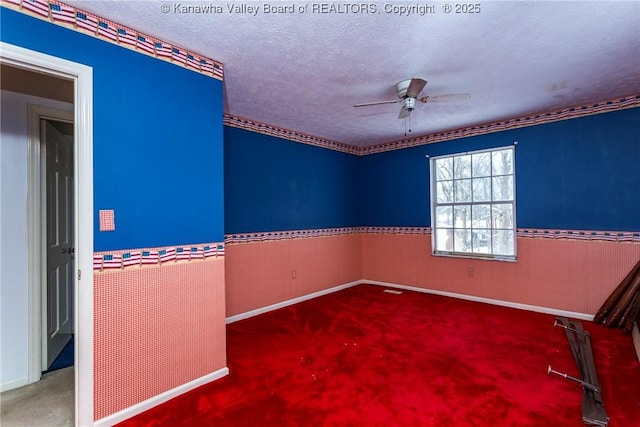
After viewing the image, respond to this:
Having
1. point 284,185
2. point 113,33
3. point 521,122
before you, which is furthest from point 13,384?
point 521,122

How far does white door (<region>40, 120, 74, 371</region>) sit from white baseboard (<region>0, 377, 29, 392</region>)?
8.0 inches

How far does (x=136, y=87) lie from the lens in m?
2.11

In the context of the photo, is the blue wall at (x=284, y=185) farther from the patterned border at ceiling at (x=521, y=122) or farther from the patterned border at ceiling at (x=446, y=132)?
the patterned border at ceiling at (x=521, y=122)

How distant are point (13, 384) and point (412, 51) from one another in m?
3.86

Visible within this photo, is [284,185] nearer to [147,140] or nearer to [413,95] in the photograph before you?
[413,95]

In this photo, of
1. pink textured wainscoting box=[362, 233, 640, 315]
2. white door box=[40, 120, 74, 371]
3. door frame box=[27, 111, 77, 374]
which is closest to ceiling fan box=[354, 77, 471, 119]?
pink textured wainscoting box=[362, 233, 640, 315]

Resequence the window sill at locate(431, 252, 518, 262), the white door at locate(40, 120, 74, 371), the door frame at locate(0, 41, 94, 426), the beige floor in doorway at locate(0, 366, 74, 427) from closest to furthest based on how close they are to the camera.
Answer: the door frame at locate(0, 41, 94, 426) → the beige floor in doorway at locate(0, 366, 74, 427) → the white door at locate(40, 120, 74, 371) → the window sill at locate(431, 252, 518, 262)

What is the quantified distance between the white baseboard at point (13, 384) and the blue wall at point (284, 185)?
2.11 meters

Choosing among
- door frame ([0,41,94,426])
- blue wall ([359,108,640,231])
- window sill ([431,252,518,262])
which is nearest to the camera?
door frame ([0,41,94,426])

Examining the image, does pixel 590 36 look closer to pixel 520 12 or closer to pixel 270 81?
pixel 520 12

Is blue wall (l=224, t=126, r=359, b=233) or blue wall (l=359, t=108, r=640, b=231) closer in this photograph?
blue wall (l=359, t=108, r=640, b=231)

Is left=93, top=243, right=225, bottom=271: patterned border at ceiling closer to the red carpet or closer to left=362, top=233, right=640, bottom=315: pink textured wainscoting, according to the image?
the red carpet

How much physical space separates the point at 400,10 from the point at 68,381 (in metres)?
3.55

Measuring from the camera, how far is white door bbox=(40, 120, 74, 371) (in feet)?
8.83
